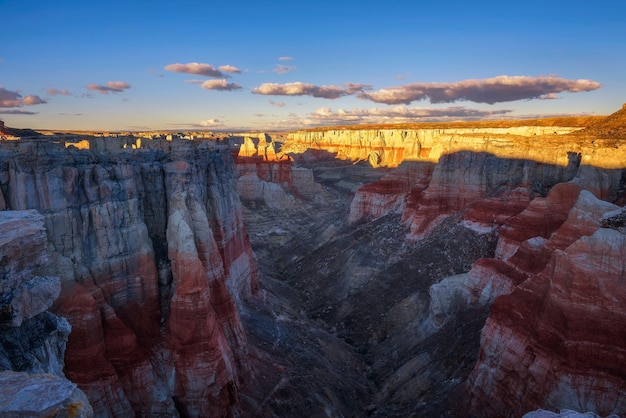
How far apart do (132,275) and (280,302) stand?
19.3 m

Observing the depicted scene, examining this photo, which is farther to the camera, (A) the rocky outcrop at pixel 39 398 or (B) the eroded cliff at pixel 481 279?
(B) the eroded cliff at pixel 481 279

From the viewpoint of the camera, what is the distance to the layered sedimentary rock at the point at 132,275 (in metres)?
15.6

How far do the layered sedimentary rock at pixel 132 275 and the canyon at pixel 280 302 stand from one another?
0.22 feet

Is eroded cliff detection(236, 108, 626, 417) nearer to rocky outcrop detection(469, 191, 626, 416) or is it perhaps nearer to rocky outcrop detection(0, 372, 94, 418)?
rocky outcrop detection(469, 191, 626, 416)

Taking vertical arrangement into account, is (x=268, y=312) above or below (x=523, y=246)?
below

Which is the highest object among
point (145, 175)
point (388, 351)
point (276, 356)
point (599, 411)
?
point (145, 175)

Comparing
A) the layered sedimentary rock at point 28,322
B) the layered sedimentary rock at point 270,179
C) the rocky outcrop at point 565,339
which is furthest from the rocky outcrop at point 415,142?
the layered sedimentary rock at point 28,322

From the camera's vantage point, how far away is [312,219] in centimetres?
7500

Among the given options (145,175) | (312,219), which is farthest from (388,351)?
(312,219)

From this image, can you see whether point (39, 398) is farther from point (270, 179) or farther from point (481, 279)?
point (270, 179)

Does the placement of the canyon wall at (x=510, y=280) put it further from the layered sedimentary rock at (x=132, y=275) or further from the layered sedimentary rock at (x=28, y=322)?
the layered sedimentary rock at (x=28, y=322)

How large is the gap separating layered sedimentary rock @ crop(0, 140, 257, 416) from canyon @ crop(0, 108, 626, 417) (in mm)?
66

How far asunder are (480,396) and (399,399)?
19.8 ft

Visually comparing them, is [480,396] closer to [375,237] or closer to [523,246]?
[523,246]
